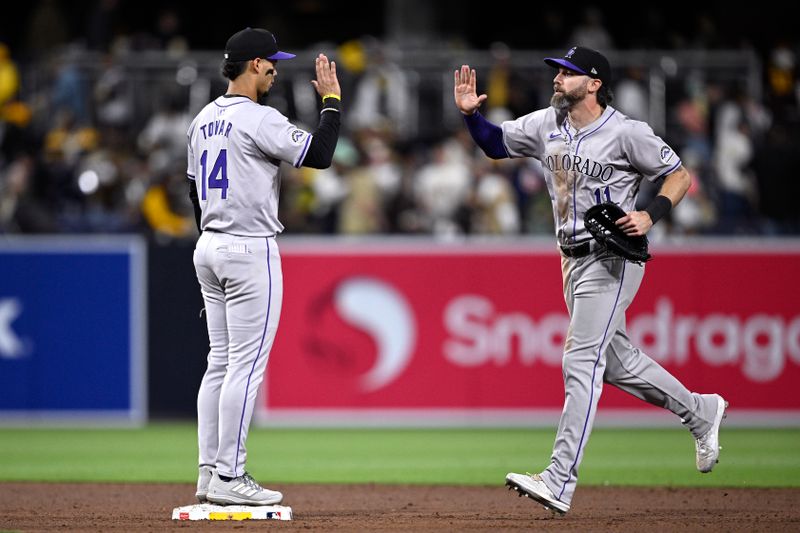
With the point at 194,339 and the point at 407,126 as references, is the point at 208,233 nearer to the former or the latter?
the point at 194,339

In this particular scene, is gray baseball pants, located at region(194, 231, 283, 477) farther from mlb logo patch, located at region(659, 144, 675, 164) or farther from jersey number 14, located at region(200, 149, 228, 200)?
mlb logo patch, located at region(659, 144, 675, 164)

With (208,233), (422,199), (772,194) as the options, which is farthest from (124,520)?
(772,194)

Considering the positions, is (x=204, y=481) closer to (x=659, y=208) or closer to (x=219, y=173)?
(x=219, y=173)

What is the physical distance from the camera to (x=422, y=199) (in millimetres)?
15219

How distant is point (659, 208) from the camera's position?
6867 mm

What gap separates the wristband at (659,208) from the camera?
6.80 metres

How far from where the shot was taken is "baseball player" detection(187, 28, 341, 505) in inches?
266

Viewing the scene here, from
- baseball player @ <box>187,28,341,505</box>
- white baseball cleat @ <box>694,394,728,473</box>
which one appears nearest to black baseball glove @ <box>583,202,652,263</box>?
white baseball cleat @ <box>694,394,728,473</box>

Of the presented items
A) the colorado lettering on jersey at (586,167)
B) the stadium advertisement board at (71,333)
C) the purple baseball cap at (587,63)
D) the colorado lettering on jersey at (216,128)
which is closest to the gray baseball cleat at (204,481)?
the colorado lettering on jersey at (216,128)

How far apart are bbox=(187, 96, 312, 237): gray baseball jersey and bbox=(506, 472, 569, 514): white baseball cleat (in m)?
1.73

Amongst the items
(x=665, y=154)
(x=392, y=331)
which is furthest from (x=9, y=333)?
(x=665, y=154)

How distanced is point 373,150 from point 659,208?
9080 millimetres

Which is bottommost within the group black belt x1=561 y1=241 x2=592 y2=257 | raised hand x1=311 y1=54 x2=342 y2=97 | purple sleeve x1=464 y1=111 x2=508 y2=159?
black belt x1=561 y1=241 x2=592 y2=257

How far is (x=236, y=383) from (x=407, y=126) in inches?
427
